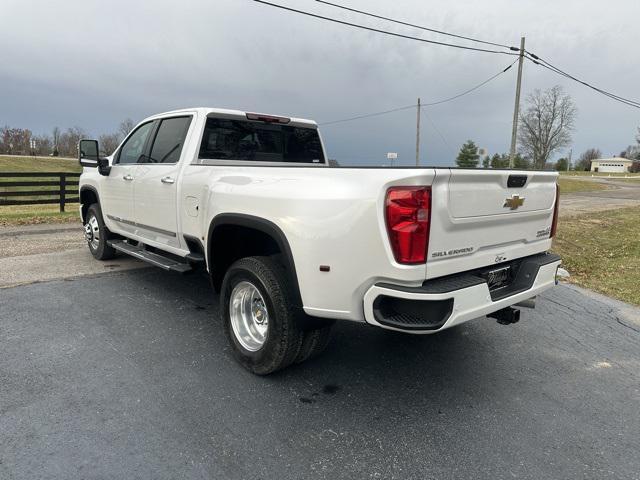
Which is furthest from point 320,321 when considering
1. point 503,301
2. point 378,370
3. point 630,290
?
point 630,290

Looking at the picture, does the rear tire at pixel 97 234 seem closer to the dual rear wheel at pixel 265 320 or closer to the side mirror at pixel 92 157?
the side mirror at pixel 92 157

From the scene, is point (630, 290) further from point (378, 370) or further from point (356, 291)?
point (356, 291)

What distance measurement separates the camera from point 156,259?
15.4 feet

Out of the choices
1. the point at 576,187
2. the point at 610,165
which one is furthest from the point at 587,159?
the point at 576,187

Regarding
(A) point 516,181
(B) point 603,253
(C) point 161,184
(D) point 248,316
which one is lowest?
(B) point 603,253

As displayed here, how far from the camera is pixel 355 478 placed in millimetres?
2312

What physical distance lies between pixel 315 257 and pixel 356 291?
1.08ft

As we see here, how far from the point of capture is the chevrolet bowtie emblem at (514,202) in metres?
3.02

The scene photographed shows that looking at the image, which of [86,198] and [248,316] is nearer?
[248,316]

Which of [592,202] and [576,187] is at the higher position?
[576,187]

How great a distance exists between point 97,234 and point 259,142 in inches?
128

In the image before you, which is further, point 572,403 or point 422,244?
point 572,403

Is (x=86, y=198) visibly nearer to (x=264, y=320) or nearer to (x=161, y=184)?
(x=161, y=184)

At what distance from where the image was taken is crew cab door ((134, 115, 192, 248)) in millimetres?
4359
